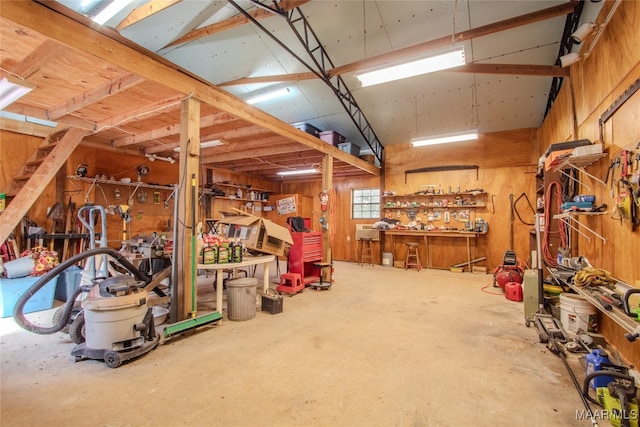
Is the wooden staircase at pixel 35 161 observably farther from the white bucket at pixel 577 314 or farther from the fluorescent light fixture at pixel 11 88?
the white bucket at pixel 577 314

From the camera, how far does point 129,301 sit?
236cm

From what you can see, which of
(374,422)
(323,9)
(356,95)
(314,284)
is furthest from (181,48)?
(374,422)

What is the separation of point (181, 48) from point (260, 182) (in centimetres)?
459

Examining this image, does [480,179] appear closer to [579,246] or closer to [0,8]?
[579,246]

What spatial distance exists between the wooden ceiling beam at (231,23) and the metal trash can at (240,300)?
12.5ft

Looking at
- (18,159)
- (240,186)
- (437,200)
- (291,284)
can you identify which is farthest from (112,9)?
(437,200)

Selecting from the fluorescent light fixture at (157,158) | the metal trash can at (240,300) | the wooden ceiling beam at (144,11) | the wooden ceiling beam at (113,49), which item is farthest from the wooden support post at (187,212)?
the fluorescent light fixture at (157,158)

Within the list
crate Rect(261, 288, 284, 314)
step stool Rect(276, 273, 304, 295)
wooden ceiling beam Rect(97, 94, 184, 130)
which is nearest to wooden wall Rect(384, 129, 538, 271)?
step stool Rect(276, 273, 304, 295)

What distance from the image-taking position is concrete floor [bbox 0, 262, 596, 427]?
5.71 feet

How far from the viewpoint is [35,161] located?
4195mm

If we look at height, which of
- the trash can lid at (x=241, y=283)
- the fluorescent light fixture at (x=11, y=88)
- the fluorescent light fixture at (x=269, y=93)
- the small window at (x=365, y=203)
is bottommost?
the trash can lid at (x=241, y=283)

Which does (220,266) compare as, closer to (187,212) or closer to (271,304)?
(187,212)

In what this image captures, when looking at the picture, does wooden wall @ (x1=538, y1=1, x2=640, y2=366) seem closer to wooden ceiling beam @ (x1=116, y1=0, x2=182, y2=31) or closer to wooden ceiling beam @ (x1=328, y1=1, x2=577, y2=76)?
wooden ceiling beam @ (x1=328, y1=1, x2=577, y2=76)

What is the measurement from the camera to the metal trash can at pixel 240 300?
3.37 m
